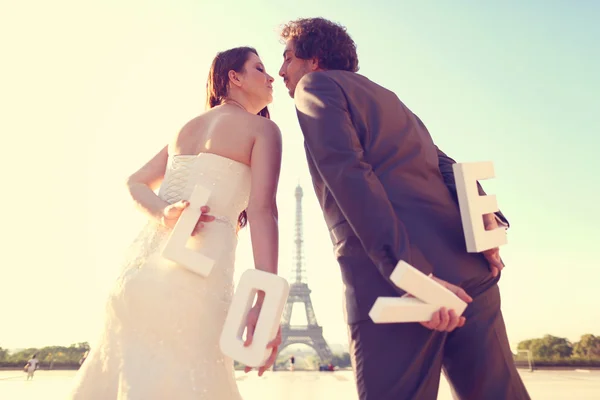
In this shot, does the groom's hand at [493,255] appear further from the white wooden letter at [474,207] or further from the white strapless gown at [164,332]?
the white strapless gown at [164,332]

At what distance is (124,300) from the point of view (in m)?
2.00

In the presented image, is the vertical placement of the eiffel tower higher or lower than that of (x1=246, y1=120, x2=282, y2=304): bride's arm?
lower

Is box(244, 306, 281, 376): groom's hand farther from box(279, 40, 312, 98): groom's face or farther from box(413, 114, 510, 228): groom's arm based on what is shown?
box(279, 40, 312, 98): groom's face

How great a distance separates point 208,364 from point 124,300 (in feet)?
1.30

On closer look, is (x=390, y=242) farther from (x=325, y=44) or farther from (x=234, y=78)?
(x=234, y=78)

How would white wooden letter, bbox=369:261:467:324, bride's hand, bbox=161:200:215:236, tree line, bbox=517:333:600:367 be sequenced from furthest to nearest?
1. tree line, bbox=517:333:600:367
2. bride's hand, bbox=161:200:215:236
3. white wooden letter, bbox=369:261:467:324

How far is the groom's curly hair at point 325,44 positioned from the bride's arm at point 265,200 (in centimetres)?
38

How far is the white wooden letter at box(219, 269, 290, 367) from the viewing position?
1.64 meters

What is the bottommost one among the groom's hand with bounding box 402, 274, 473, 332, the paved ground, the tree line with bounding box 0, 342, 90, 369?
the tree line with bounding box 0, 342, 90, 369

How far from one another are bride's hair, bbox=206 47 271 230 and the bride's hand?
0.47 metres

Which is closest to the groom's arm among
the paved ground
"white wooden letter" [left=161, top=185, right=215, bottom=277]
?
"white wooden letter" [left=161, top=185, right=215, bottom=277]

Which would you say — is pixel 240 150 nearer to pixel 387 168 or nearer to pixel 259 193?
pixel 259 193

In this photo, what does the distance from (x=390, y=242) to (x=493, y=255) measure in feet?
1.29

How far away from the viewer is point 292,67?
2160 millimetres
